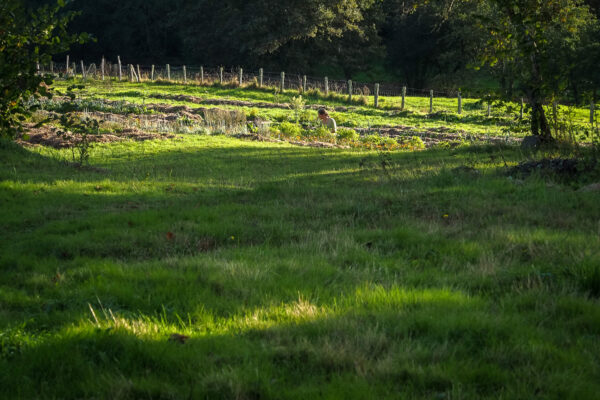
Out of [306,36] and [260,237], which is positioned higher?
[306,36]

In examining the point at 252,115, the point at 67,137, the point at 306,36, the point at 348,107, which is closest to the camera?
the point at 67,137

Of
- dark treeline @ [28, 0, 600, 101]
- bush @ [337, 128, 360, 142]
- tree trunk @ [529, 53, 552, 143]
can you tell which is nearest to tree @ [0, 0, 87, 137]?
tree trunk @ [529, 53, 552, 143]

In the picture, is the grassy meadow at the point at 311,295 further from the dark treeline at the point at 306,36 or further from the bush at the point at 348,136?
the dark treeline at the point at 306,36

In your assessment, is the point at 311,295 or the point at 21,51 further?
the point at 21,51

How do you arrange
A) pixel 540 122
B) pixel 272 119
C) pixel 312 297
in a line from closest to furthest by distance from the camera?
pixel 312 297 → pixel 540 122 → pixel 272 119

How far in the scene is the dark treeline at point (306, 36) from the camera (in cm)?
5966

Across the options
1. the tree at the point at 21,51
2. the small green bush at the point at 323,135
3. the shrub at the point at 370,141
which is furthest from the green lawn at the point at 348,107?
the tree at the point at 21,51

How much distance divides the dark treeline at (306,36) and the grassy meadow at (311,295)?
4616 cm

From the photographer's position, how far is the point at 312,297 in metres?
4.69

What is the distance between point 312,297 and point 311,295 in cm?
2

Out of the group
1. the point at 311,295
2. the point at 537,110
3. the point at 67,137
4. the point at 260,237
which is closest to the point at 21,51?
the point at 260,237

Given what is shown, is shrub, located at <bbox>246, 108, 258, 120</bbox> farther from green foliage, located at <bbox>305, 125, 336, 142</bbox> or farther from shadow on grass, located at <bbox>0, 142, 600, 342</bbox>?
shadow on grass, located at <bbox>0, 142, 600, 342</bbox>

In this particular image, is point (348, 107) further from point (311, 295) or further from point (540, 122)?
point (311, 295)

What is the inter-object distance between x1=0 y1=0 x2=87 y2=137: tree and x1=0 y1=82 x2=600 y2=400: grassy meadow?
1850mm
